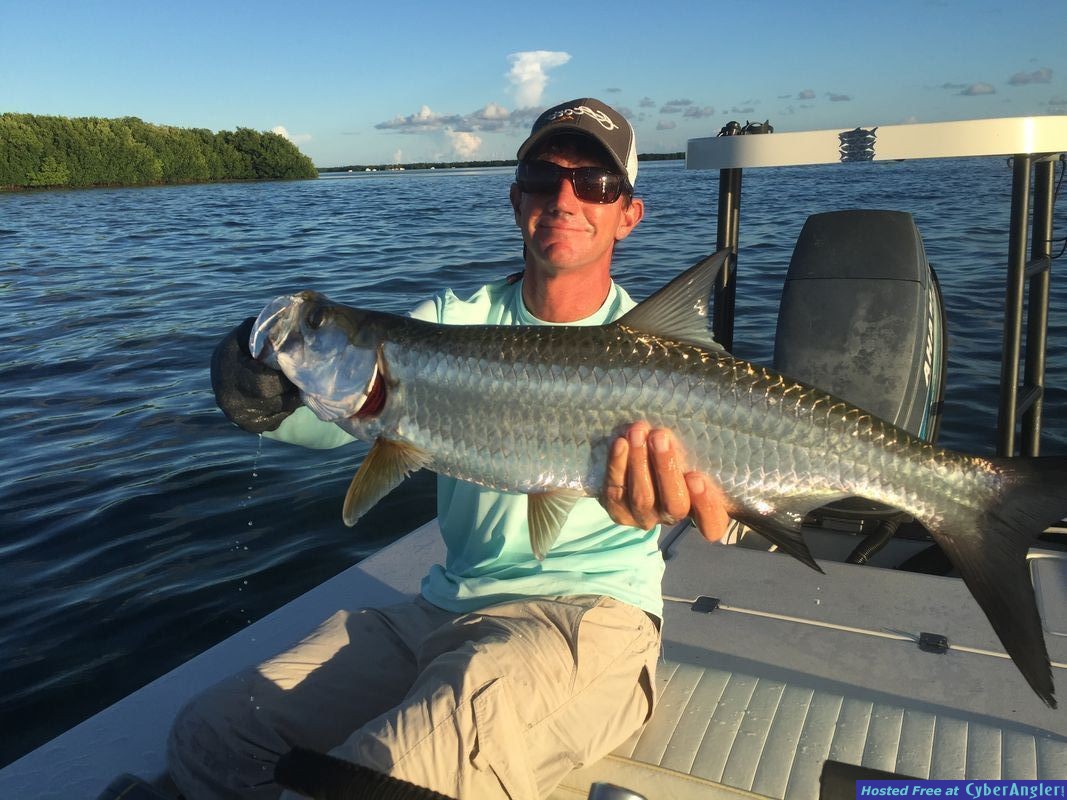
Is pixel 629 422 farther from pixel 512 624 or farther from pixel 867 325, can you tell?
pixel 867 325

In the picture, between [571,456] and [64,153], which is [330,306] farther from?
[64,153]

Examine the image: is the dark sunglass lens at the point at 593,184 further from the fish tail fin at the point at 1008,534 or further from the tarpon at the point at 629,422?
the fish tail fin at the point at 1008,534

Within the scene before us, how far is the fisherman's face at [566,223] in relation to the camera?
3393 mm

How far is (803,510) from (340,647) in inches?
72.1

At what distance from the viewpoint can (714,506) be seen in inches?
110

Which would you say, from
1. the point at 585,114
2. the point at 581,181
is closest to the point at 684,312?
the point at 581,181

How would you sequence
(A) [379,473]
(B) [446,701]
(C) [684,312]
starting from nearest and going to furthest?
(B) [446,701], (C) [684,312], (A) [379,473]

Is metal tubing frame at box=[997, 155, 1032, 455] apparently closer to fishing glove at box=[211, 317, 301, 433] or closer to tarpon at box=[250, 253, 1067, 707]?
tarpon at box=[250, 253, 1067, 707]

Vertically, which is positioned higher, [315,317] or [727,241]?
[727,241]

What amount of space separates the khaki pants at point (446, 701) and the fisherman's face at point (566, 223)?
141cm

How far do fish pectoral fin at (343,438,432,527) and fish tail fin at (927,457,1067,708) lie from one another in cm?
183

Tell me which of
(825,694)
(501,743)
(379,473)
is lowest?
(825,694)

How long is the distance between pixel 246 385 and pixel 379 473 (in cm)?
60

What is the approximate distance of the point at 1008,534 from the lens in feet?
8.41
